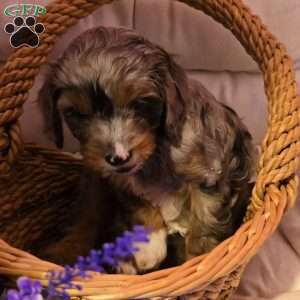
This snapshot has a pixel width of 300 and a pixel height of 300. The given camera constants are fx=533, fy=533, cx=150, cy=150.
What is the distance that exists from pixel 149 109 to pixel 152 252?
1.59 ft

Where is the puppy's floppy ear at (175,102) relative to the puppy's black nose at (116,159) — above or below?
above

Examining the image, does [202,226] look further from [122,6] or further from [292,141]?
[122,6]

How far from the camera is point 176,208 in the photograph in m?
1.71

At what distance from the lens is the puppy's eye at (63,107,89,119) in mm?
1490

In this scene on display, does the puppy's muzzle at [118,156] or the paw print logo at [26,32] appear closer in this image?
the puppy's muzzle at [118,156]

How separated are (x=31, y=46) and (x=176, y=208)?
71 centimetres

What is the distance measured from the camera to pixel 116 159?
4.60ft

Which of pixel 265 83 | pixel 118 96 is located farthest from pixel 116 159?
pixel 265 83

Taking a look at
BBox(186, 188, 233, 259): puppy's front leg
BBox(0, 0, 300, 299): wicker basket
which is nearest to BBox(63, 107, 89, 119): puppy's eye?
BBox(0, 0, 300, 299): wicker basket

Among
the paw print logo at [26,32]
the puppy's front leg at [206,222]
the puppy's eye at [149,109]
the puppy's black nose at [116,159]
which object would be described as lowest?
the puppy's front leg at [206,222]

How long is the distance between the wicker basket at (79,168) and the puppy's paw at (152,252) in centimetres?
25

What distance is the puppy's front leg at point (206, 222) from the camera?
1665 millimetres

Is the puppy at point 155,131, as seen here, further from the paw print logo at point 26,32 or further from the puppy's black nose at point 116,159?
the paw print logo at point 26,32

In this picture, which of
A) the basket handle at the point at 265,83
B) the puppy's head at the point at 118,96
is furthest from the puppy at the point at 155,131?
the basket handle at the point at 265,83
